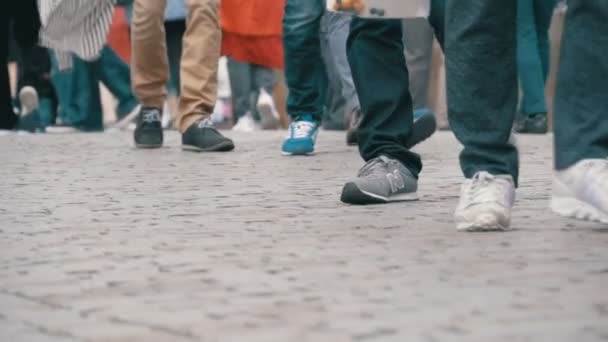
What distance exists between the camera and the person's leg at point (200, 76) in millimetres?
7480

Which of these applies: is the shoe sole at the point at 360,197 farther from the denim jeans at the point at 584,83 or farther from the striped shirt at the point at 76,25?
the striped shirt at the point at 76,25

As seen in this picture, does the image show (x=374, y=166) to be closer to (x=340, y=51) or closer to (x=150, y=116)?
(x=150, y=116)

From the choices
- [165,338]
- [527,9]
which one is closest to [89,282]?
[165,338]

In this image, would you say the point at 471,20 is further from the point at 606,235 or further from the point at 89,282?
the point at 89,282

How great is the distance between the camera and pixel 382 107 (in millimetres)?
4598

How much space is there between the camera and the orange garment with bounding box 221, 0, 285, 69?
9.49m

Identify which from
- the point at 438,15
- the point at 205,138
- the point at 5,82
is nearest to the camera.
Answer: the point at 438,15

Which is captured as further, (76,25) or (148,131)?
(148,131)

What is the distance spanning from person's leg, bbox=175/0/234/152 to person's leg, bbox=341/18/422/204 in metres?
2.89

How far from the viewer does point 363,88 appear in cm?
463

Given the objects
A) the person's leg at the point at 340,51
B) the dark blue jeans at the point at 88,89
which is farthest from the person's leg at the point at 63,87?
the person's leg at the point at 340,51

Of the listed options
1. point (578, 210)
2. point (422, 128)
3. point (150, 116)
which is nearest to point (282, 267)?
point (578, 210)

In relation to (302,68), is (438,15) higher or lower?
higher

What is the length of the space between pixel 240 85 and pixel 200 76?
4505mm
